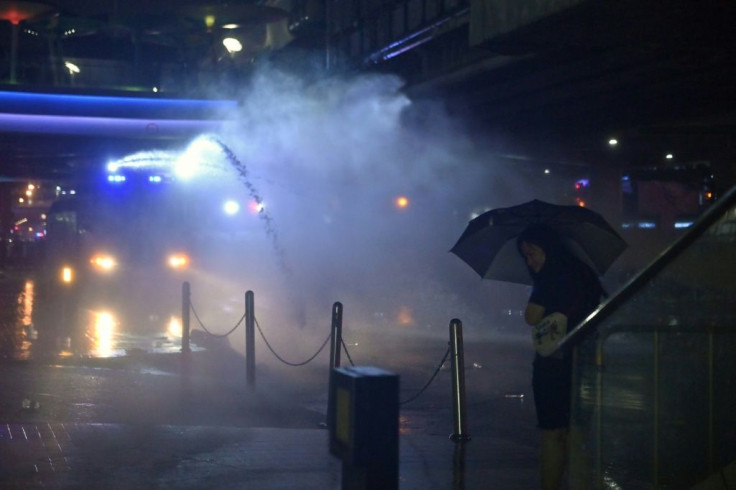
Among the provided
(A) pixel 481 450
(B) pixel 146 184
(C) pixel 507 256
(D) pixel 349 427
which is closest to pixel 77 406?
(A) pixel 481 450

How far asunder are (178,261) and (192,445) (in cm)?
1757

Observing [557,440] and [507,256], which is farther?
[507,256]

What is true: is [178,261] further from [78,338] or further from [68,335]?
[78,338]

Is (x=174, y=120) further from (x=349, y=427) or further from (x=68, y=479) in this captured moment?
(x=349, y=427)

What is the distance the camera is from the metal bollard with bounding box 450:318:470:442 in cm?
819

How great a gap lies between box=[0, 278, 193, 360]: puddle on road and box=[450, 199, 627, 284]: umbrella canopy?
25.0ft

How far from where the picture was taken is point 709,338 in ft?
16.6

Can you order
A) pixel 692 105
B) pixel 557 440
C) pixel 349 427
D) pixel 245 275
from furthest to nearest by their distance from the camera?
pixel 245 275 → pixel 692 105 → pixel 557 440 → pixel 349 427

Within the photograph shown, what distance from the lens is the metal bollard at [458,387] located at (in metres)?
8.19

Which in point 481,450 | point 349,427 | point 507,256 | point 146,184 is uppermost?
point 146,184

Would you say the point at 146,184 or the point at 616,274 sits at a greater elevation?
the point at 146,184

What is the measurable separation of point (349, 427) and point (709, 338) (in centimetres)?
216

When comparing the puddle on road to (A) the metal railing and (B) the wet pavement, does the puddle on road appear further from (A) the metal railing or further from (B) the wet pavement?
(A) the metal railing

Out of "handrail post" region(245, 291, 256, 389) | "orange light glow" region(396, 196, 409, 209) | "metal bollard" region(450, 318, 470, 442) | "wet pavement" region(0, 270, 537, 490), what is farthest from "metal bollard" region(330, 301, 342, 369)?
"orange light glow" region(396, 196, 409, 209)
